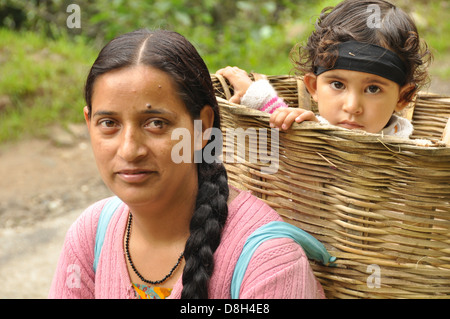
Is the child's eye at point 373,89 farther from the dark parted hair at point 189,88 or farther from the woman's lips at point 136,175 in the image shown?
the woman's lips at point 136,175

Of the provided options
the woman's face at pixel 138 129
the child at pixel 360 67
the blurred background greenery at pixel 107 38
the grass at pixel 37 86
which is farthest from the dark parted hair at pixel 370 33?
the grass at pixel 37 86

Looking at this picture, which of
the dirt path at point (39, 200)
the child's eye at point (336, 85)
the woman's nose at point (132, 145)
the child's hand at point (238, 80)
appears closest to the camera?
the woman's nose at point (132, 145)

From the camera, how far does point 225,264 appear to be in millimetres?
1553

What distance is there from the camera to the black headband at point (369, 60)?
2.11 m

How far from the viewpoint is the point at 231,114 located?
6.10 ft

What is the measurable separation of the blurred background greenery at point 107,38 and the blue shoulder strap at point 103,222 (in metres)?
2.33

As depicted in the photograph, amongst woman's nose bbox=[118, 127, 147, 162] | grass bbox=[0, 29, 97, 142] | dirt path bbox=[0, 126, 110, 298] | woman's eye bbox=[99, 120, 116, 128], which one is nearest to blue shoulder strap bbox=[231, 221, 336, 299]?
woman's nose bbox=[118, 127, 147, 162]

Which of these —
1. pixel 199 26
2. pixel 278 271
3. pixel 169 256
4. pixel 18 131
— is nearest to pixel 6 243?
pixel 18 131

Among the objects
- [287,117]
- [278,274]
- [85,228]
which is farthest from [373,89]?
[85,228]

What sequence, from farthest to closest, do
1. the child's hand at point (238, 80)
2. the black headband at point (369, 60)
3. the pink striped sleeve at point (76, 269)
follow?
the child's hand at point (238, 80), the black headband at point (369, 60), the pink striped sleeve at point (76, 269)

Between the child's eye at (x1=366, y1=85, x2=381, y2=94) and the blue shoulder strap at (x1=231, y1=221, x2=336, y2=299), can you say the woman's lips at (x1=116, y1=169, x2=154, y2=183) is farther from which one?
the child's eye at (x1=366, y1=85, x2=381, y2=94)

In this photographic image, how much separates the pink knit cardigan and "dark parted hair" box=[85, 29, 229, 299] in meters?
0.04

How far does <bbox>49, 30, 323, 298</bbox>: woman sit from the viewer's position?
58.6 inches

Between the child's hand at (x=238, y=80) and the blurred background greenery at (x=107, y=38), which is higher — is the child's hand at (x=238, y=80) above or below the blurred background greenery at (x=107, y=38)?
below
